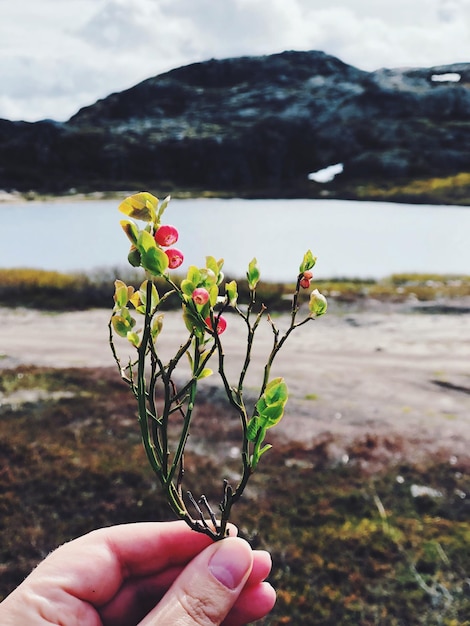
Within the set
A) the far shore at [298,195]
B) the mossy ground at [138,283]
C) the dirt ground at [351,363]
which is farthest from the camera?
the far shore at [298,195]

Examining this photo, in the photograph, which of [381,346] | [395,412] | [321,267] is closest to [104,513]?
[395,412]

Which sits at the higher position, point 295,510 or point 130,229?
point 130,229

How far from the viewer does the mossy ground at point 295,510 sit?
7961 millimetres

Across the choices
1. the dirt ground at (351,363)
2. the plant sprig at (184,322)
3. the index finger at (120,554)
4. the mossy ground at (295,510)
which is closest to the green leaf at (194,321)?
the plant sprig at (184,322)

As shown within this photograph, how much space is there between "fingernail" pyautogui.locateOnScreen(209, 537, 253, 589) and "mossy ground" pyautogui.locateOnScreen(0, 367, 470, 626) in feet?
17.9

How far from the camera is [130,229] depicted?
2.11 meters

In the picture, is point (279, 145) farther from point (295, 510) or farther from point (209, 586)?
point (209, 586)

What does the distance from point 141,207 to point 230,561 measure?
77.3 inches

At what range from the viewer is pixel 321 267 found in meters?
41.8

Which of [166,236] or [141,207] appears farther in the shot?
[166,236]

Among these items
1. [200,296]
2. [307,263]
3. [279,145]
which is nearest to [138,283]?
[307,263]

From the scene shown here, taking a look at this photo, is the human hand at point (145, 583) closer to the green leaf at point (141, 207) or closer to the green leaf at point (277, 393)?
the green leaf at point (277, 393)

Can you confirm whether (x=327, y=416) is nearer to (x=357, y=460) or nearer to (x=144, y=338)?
(x=357, y=460)

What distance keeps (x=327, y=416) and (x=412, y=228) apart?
55.9 meters
